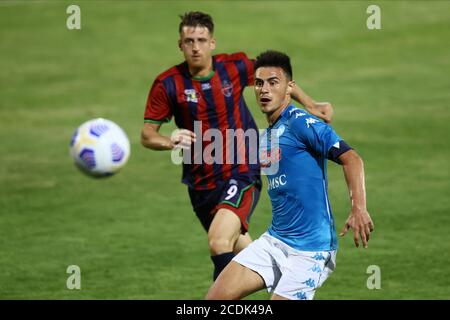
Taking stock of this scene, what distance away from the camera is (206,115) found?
439 inches

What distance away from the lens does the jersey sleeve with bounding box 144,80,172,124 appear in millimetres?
11094

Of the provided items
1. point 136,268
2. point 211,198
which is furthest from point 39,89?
point 211,198

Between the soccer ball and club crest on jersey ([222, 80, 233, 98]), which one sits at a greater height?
club crest on jersey ([222, 80, 233, 98])

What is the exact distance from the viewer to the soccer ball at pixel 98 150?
419 inches

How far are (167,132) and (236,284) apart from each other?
11.9 m

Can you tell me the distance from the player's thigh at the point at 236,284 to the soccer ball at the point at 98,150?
2286 millimetres

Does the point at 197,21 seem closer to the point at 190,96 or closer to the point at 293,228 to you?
the point at 190,96

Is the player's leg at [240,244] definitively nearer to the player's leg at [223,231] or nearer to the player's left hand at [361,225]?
the player's leg at [223,231]

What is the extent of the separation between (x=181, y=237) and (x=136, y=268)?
155 cm

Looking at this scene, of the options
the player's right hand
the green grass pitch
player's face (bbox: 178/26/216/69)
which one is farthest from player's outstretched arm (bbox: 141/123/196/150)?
the green grass pitch

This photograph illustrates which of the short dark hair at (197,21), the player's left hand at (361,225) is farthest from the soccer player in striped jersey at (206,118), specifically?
the player's left hand at (361,225)

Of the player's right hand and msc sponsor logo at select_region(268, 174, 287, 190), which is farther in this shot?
the player's right hand

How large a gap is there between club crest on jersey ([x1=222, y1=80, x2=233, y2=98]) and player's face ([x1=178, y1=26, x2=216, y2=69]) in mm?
337

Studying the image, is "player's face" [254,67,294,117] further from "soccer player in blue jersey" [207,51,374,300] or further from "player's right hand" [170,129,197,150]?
"player's right hand" [170,129,197,150]
